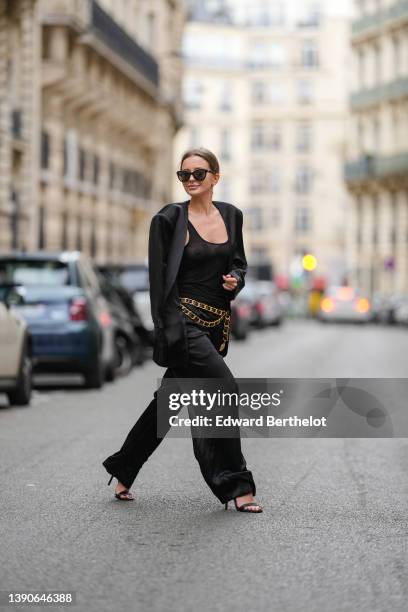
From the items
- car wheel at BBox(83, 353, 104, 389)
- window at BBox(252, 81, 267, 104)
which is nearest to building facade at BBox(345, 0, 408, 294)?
window at BBox(252, 81, 267, 104)

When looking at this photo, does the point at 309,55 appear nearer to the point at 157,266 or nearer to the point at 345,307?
the point at 345,307

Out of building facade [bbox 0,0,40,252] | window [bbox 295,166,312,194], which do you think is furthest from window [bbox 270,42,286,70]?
building facade [bbox 0,0,40,252]

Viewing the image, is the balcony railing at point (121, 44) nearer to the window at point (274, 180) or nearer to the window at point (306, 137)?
the window at point (274, 180)

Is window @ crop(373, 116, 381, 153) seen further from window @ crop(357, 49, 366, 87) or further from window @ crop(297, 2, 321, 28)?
window @ crop(297, 2, 321, 28)

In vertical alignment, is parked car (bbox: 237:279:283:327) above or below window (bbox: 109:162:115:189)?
below

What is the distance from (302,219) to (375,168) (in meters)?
35.3

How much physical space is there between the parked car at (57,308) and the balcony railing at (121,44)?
31763mm

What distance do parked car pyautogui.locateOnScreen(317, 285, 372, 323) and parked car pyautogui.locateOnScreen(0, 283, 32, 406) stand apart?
4452 cm

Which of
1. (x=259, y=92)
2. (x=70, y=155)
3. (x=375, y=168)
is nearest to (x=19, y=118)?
(x=70, y=155)

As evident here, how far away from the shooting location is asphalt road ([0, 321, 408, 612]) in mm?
6160

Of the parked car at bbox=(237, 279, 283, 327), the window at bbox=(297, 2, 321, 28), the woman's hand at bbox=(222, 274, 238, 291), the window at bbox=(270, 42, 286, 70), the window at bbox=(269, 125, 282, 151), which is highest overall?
the window at bbox=(297, 2, 321, 28)

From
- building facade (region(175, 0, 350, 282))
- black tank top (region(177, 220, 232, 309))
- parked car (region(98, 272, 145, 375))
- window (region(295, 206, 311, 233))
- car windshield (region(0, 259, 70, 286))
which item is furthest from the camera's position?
window (region(295, 206, 311, 233))

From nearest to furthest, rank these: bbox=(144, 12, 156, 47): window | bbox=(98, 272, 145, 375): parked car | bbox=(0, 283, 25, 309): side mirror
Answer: bbox=(0, 283, 25, 309): side mirror, bbox=(98, 272, 145, 375): parked car, bbox=(144, 12, 156, 47): window

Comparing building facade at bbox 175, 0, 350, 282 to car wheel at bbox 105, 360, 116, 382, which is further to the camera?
building facade at bbox 175, 0, 350, 282
